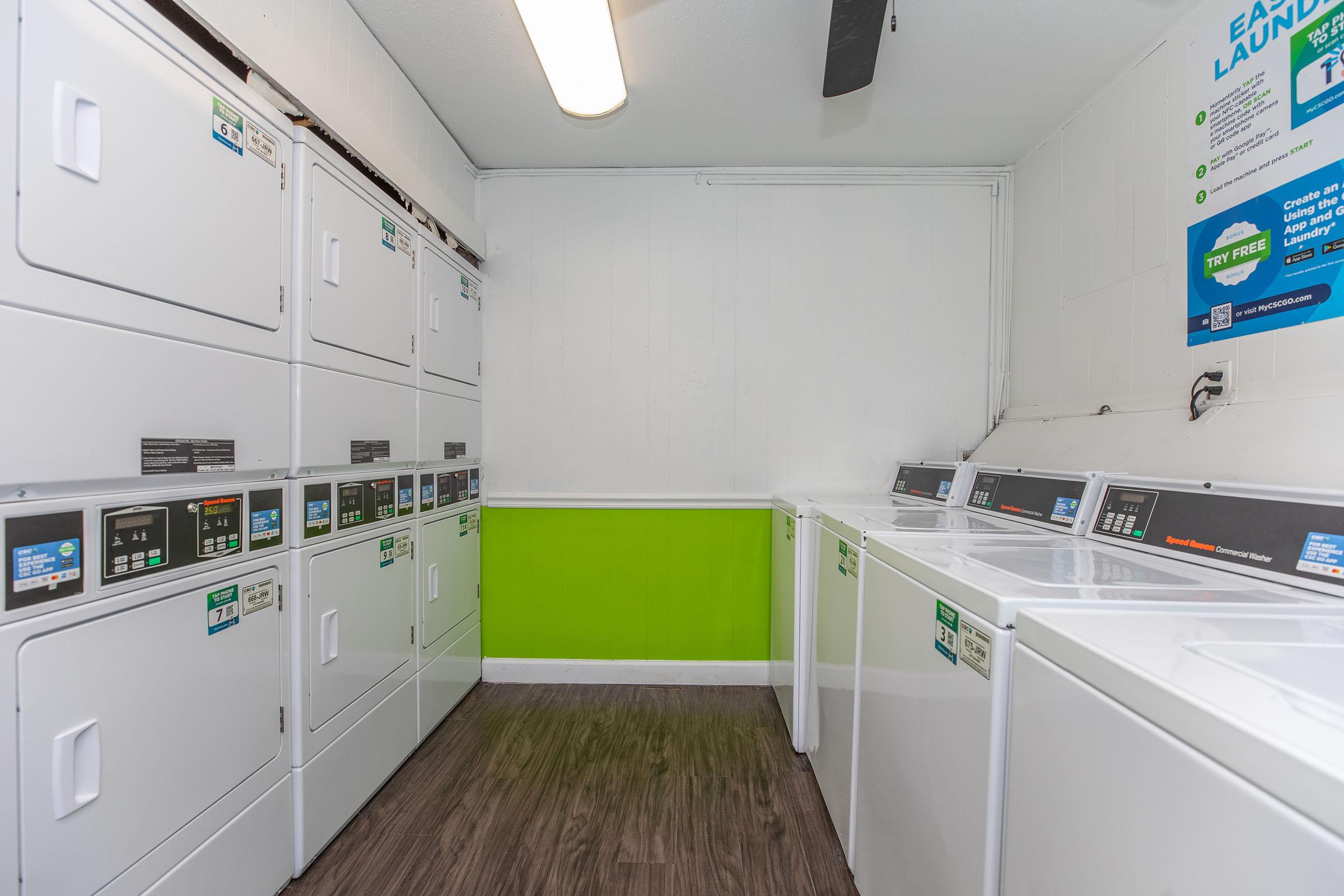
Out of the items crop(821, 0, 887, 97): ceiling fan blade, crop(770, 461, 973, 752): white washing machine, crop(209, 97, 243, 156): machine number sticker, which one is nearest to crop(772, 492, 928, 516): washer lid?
crop(770, 461, 973, 752): white washing machine

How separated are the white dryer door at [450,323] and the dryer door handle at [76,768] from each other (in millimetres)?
1457

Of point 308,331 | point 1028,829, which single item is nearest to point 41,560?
point 308,331

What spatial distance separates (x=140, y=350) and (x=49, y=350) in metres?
0.15

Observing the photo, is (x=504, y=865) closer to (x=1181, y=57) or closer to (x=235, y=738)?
(x=235, y=738)

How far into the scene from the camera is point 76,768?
0.96 metres

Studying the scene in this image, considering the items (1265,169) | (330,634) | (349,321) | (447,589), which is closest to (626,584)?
(447,589)

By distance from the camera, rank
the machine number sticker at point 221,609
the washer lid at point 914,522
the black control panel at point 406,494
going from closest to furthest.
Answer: the machine number sticker at point 221,609
the washer lid at point 914,522
the black control panel at point 406,494

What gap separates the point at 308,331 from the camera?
4.92ft

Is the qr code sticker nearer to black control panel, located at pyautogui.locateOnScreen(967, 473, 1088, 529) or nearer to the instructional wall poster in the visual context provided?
the instructional wall poster

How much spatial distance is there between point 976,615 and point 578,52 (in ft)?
6.25

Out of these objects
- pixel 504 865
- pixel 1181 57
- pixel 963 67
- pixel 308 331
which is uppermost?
pixel 963 67

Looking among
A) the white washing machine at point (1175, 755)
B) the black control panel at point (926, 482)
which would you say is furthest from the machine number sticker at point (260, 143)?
the black control panel at point (926, 482)

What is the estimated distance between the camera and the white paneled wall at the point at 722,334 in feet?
9.04

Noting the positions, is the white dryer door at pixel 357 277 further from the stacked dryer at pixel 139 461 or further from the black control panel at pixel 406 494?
the black control panel at pixel 406 494
